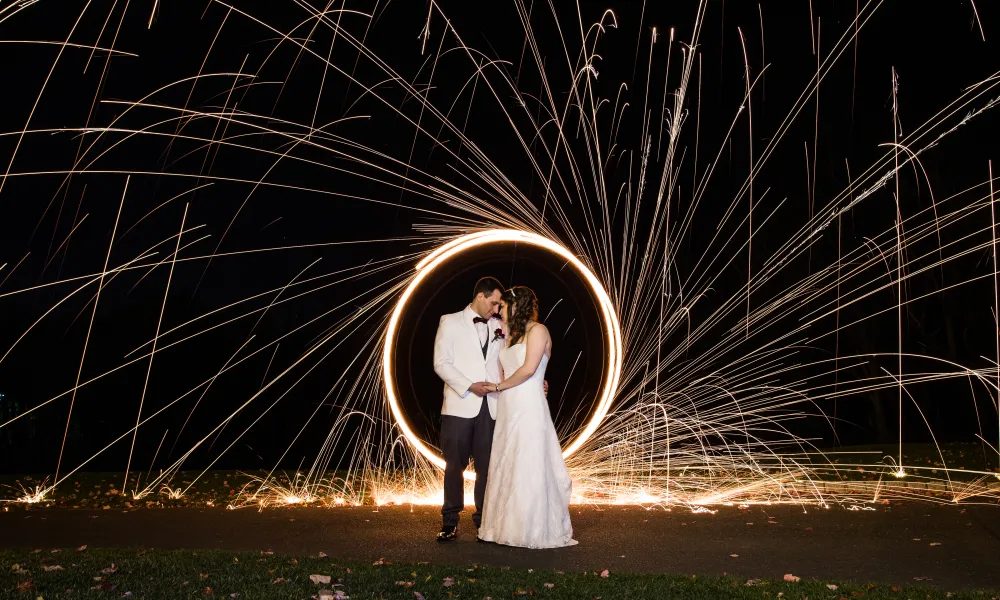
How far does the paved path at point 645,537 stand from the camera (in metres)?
5.93

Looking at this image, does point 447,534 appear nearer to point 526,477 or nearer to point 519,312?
point 526,477

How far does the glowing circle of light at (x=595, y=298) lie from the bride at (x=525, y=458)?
2.03 metres

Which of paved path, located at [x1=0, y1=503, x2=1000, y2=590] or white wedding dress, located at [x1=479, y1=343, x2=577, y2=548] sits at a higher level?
white wedding dress, located at [x1=479, y1=343, x2=577, y2=548]

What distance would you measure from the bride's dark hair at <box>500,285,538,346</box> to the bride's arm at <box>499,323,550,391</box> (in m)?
0.17

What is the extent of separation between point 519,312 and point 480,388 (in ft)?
2.00

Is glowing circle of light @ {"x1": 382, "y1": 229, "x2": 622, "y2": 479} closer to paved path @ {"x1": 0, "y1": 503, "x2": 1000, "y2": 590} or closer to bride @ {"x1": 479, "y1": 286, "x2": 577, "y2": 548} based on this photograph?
paved path @ {"x1": 0, "y1": 503, "x2": 1000, "y2": 590}

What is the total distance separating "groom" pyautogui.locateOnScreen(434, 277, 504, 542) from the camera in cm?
721

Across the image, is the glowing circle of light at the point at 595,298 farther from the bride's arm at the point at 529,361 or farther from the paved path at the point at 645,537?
the bride's arm at the point at 529,361

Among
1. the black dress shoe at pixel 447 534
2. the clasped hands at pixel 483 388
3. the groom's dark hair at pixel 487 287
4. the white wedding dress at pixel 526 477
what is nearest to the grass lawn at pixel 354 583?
the white wedding dress at pixel 526 477

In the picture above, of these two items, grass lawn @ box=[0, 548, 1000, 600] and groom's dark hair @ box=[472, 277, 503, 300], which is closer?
grass lawn @ box=[0, 548, 1000, 600]

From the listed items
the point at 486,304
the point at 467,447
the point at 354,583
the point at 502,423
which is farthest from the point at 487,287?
the point at 354,583

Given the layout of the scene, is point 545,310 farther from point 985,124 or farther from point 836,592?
point 985,124

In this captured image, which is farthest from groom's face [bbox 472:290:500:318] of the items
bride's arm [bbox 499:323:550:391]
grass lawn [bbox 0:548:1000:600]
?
grass lawn [bbox 0:548:1000:600]

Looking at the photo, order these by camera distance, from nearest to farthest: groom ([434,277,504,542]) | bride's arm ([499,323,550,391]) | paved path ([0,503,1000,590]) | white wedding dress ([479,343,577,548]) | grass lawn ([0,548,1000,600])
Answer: grass lawn ([0,548,1000,600]) → paved path ([0,503,1000,590]) → white wedding dress ([479,343,577,548]) → bride's arm ([499,323,550,391]) → groom ([434,277,504,542])
